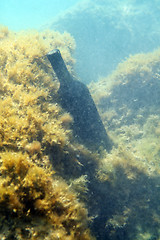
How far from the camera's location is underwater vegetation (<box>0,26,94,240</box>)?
1600 mm

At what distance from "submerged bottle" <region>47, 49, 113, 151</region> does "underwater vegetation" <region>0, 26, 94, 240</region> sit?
399 mm

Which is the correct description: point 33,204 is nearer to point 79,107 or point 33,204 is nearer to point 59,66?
point 79,107

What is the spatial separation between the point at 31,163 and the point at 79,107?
113 inches

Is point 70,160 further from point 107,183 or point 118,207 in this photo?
point 118,207

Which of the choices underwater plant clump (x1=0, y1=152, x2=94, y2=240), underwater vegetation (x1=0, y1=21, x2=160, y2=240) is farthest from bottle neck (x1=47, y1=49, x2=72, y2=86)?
underwater plant clump (x1=0, y1=152, x2=94, y2=240)

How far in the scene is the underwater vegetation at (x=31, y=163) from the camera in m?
1.60

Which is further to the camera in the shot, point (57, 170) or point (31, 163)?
point (57, 170)

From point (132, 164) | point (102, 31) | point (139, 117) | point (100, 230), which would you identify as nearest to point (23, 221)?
point (100, 230)

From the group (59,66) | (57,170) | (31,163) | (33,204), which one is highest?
(59,66)

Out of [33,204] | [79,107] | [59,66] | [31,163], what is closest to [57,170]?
[31,163]

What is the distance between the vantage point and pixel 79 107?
4.65 metres

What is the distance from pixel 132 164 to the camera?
4199 mm

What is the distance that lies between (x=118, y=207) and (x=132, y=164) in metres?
1.19

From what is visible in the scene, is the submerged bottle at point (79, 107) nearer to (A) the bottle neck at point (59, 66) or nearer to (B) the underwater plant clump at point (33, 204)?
(A) the bottle neck at point (59, 66)
